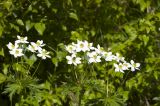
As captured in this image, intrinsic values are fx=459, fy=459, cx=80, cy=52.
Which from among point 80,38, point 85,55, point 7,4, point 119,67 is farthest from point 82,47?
point 7,4

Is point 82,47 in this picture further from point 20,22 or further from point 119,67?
point 20,22

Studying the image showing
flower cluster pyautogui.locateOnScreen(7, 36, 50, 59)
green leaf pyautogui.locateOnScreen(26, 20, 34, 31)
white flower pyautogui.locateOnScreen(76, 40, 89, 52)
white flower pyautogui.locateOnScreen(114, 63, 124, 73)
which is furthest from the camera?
green leaf pyautogui.locateOnScreen(26, 20, 34, 31)

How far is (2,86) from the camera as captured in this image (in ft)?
11.0

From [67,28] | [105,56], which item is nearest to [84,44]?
[105,56]

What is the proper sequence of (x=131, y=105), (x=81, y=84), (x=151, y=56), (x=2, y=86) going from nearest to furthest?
A: (x=81, y=84)
(x=2, y=86)
(x=151, y=56)
(x=131, y=105)

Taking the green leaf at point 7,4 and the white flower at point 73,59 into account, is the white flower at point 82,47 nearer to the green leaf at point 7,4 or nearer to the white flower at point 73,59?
the white flower at point 73,59

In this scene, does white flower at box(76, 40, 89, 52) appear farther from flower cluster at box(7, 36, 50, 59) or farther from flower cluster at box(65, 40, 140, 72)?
flower cluster at box(7, 36, 50, 59)

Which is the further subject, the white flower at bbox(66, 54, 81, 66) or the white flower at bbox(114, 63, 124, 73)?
the white flower at bbox(114, 63, 124, 73)

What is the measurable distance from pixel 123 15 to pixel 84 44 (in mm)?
983

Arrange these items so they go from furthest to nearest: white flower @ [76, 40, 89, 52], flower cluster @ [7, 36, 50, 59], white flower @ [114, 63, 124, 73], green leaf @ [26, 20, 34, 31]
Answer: green leaf @ [26, 20, 34, 31] → white flower @ [114, 63, 124, 73] → white flower @ [76, 40, 89, 52] → flower cluster @ [7, 36, 50, 59]

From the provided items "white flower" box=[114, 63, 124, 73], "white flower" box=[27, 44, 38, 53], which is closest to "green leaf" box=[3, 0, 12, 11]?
"white flower" box=[27, 44, 38, 53]

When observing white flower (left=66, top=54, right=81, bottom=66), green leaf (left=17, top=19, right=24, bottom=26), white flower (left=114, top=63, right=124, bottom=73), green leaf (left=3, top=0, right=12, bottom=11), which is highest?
green leaf (left=3, top=0, right=12, bottom=11)

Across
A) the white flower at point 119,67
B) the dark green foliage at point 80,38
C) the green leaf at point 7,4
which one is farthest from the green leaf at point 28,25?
the white flower at point 119,67

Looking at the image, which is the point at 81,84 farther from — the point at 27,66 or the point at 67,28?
the point at 67,28
